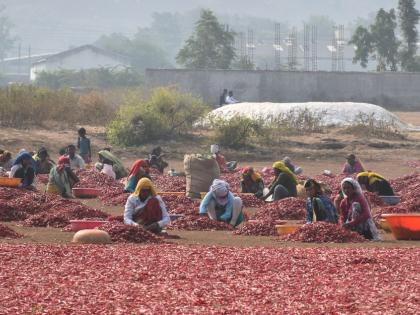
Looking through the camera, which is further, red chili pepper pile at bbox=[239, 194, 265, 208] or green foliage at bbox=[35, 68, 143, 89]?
green foliage at bbox=[35, 68, 143, 89]

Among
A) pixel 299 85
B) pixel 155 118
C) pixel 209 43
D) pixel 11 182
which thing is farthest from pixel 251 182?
pixel 209 43

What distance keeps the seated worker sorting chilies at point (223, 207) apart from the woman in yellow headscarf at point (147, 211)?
265cm

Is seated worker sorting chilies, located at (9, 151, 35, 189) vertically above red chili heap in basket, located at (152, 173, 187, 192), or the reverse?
seated worker sorting chilies, located at (9, 151, 35, 189)

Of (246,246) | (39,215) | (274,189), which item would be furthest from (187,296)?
(274,189)

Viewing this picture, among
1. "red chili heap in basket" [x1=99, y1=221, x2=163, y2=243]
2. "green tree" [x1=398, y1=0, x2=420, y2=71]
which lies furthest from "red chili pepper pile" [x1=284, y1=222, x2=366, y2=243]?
"green tree" [x1=398, y1=0, x2=420, y2=71]

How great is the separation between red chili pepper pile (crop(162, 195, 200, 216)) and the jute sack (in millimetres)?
2250

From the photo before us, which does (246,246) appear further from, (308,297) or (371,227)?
(308,297)

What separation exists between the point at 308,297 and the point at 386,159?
37.3m

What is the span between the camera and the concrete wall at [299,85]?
261 feet

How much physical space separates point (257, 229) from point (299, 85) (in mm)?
56018

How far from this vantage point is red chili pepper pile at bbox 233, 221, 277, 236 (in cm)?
2553

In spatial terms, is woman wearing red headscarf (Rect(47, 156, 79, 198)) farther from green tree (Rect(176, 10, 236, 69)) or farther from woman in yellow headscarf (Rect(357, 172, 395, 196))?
green tree (Rect(176, 10, 236, 69))

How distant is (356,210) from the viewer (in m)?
24.1

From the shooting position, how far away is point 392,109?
7825 cm
